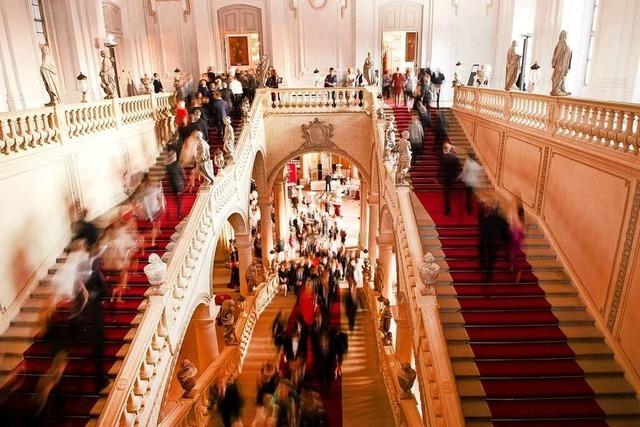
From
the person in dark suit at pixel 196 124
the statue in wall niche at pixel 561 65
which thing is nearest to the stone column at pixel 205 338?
the person in dark suit at pixel 196 124

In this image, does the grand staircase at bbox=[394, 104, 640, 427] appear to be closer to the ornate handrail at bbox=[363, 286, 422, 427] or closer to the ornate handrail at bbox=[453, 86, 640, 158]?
the ornate handrail at bbox=[363, 286, 422, 427]

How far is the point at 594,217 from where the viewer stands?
716 cm

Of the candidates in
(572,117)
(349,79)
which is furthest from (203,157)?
(349,79)

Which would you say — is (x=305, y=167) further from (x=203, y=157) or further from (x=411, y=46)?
(x=203, y=157)

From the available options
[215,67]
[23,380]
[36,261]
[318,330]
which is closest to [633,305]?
[318,330]

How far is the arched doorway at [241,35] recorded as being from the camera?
17141 mm

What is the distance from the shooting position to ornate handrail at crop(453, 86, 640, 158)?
250 inches

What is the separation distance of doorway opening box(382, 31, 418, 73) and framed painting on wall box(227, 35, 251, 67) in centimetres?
523

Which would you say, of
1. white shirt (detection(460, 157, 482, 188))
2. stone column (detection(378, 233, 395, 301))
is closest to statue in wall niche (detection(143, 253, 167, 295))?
white shirt (detection(460, 157, 482, 188))

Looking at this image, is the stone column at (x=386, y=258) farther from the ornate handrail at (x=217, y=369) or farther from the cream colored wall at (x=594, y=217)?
the cream colored wall at (x=594, y=217)

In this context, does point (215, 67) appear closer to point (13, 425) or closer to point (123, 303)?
point (123, 303)

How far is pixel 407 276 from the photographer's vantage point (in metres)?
8.10

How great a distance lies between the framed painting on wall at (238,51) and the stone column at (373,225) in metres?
7.65

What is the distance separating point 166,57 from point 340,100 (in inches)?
306
